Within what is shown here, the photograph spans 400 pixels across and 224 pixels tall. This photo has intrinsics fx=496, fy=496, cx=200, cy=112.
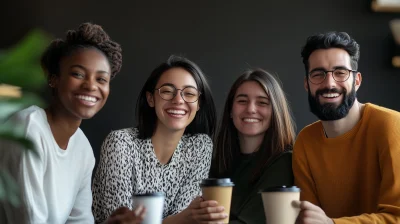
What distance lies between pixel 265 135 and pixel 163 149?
1.45 feet

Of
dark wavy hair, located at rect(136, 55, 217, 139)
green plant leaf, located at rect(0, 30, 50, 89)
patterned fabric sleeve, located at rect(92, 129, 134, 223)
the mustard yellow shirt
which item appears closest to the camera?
green plant leaf, located at rect(0, 30, 50, 89)

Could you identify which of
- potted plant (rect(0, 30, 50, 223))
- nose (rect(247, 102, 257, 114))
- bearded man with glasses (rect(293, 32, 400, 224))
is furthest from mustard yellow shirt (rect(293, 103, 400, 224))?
potted plant (rect(0, 30, 50, 223))

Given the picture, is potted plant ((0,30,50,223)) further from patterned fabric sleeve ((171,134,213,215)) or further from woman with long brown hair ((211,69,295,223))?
patterned fabric sleeve ((171,134,213,215))

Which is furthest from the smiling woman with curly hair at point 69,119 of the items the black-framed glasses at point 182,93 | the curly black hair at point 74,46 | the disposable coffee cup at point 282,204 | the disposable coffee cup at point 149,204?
the disposable coffee cup at point 282,204

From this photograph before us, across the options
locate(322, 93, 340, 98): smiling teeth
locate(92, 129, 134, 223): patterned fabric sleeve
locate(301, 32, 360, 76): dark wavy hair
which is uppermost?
locate(301, 32, 360, 76): dark wavy hair

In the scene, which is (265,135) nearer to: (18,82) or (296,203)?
(296,203)

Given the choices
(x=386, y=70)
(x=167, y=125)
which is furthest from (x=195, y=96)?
(x=386, y=70)

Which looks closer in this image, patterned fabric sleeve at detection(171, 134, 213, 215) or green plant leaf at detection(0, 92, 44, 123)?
green plant leaf at detection(0, 92, 44, 123)

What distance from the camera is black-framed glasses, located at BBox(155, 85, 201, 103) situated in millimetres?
2080

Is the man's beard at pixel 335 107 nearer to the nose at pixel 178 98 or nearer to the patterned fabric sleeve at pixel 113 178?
the nose at pixel 178 98

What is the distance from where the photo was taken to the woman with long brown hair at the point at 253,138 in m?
1.95

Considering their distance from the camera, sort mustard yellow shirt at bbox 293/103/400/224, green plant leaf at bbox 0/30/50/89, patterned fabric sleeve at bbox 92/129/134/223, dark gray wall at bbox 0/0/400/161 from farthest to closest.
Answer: dark gray wall at bbox 0/0/400/161
patterned fabric sleeve at bbox 92/129/134/223
mustard yellow shirt at bbox 293/103/400/224
green plant leaf at bbox 0/30/50/89

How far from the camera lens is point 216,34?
262cm

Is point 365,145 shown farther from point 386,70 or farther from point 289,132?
point 386,70
